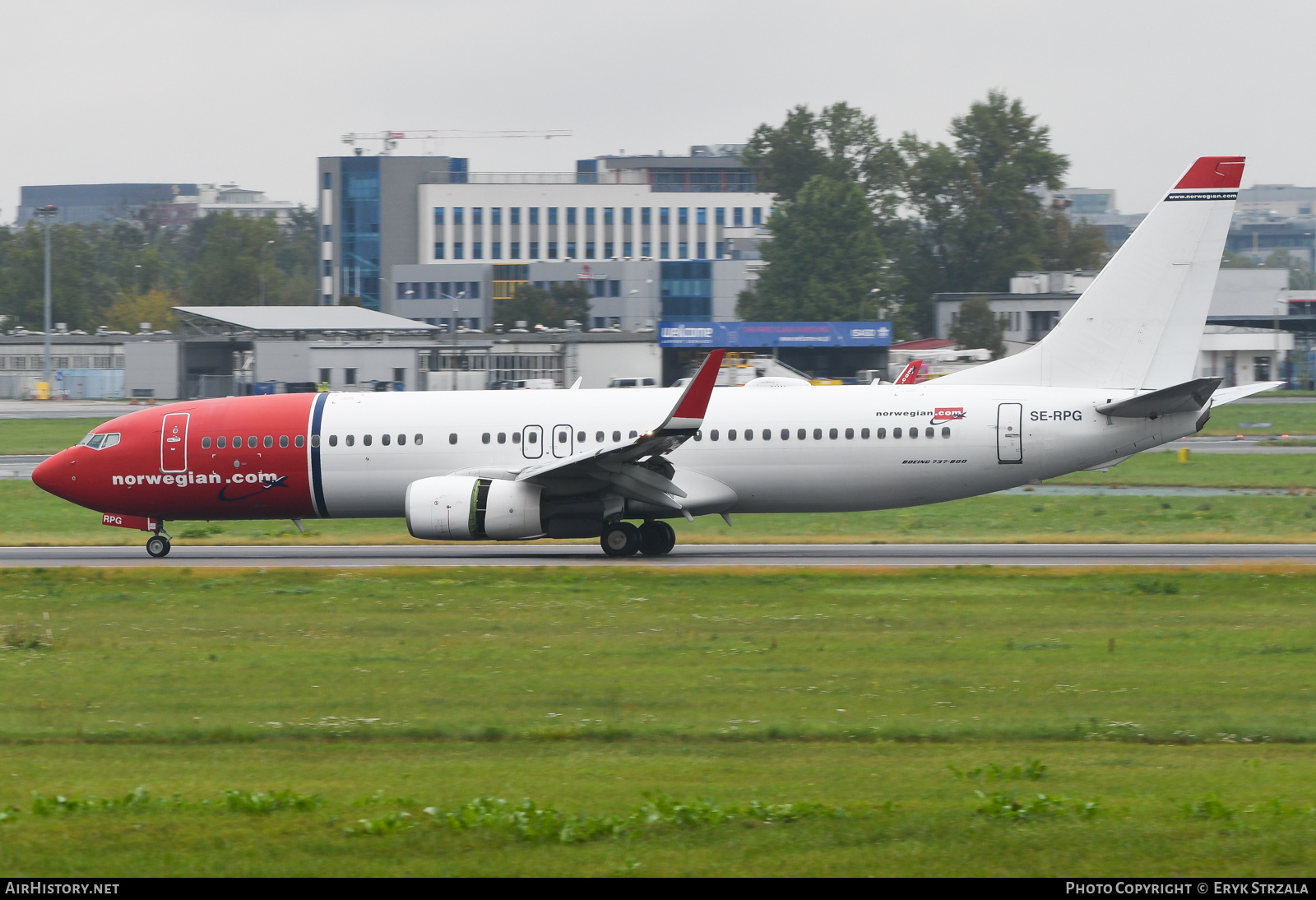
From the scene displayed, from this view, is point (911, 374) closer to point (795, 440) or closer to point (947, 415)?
point (947, 415)

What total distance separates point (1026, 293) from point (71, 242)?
306 ft

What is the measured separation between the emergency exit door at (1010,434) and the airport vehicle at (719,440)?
0.10ft

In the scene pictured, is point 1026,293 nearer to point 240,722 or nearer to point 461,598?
point 461,598

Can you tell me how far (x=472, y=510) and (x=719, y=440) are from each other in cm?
497

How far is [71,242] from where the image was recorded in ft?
470

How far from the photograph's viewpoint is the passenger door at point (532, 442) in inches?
1112

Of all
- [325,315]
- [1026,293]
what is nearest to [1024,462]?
[325,315]

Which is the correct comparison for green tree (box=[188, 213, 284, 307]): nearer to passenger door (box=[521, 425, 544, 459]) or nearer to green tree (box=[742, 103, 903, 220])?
green tree (box=[742, 103, 903, 220])

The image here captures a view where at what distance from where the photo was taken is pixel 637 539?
28.0 meters

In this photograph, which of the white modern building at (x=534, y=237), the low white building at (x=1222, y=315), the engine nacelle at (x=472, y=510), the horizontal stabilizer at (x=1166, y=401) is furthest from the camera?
the white modern building at (x=534, y=237)

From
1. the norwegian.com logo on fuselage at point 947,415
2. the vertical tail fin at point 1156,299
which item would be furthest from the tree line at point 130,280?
the vertical tail fin at point 1156,299

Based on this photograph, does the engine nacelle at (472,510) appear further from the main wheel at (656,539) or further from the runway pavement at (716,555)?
the main wheel at (656,539)

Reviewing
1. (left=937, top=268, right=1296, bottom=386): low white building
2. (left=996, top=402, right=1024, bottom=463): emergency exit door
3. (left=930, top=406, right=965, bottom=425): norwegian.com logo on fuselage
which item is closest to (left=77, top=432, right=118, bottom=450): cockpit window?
(left=930, top=406, right=965, bottom=425): norwegian.com logo on fuselage

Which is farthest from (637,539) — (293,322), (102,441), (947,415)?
(293,322)
